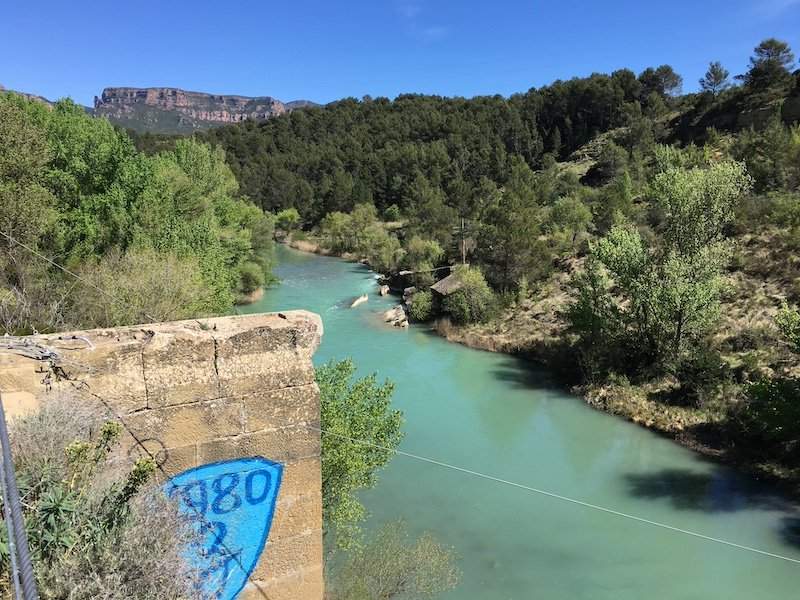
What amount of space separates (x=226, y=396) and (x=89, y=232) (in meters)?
16.4

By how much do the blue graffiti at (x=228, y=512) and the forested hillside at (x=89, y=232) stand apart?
10.4 meters

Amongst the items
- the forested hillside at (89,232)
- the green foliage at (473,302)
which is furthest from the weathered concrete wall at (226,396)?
the green foliage at (473,302)

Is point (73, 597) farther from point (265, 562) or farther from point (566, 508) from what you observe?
point (566, 508)

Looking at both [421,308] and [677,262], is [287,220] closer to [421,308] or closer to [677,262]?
[421,308]

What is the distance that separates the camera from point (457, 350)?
25516mm

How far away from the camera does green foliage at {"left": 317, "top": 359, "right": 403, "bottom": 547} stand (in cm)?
913

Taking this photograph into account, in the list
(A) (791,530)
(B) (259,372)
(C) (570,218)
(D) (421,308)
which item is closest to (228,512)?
(B) (259,372)

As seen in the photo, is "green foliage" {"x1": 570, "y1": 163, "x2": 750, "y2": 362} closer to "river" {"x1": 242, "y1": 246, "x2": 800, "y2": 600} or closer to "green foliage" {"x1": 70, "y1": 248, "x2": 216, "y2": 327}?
"river" {"x1": 242, "y1": 246, "x2": 800, "y2": 600}

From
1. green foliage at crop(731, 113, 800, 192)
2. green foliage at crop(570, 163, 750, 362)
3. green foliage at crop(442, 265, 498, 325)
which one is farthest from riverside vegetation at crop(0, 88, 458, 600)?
green foliage at crop(731, 113, 800, 192)

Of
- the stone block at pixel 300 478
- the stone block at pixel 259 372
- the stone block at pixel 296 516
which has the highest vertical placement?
the stone block at pixel 259 372

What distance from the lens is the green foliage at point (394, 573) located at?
864 cm

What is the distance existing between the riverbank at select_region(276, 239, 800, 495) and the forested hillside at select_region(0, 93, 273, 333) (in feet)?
42.2

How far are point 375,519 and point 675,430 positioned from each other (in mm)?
9890

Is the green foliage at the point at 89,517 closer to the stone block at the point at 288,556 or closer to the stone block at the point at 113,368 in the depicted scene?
the stone block at the point at 113,368
